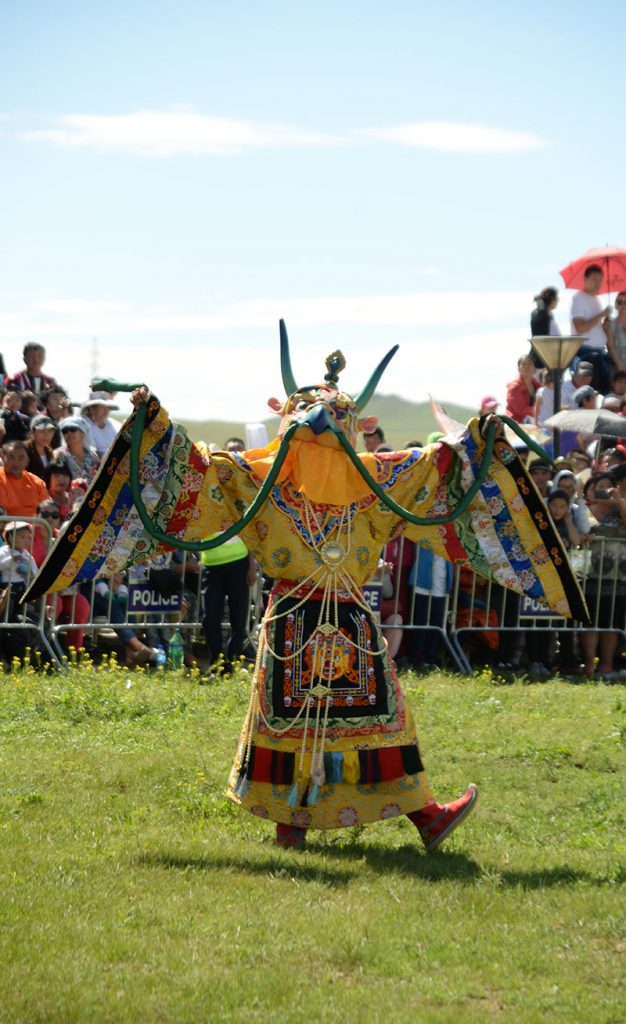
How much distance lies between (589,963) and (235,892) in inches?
62.8

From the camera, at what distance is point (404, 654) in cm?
1273

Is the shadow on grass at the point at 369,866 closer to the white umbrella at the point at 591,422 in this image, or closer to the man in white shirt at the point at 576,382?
the white umbrella at the point at 591,422

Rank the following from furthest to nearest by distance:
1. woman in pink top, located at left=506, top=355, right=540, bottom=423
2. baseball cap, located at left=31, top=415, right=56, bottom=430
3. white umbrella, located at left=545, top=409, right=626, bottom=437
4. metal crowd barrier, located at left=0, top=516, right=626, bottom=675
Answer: woman in pink top, located at left=506, top=355, right=540, bottom=423
white umbrella, located at left=545, top=409, right=626, bottom=437
baseball cap, located at left=31, top=415, right=56, bottom=430
metal crowd barrier, located at left=0, top=516, right=626, bottom=675

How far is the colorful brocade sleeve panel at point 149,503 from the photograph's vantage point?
728 cm

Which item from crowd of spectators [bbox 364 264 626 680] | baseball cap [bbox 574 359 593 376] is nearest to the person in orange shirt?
crowd of spectators [bbox 364 264 626 680]

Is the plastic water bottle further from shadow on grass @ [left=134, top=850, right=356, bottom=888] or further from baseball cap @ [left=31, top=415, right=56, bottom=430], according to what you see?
shadow on grass @ [left=134, top=850, right=356, bottom=888]

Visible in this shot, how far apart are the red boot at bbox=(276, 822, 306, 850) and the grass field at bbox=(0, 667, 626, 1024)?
2.9 inches

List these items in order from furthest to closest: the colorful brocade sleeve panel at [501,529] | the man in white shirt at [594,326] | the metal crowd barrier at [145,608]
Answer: the man in white shirt at [594,326], the metal crowd barrier at [145,608], the colorful brocade sleeve panel at [501,529]

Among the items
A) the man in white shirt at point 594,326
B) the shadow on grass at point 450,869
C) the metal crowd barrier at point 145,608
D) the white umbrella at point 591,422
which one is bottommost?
the shadow on grass at point 450,869

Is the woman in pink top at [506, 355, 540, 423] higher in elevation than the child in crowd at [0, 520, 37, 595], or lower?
higher

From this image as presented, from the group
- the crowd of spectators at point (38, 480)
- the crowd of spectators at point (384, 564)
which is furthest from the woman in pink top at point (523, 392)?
the crowd of spectators at point (38, 480)

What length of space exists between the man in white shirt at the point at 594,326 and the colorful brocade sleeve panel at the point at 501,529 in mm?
9282

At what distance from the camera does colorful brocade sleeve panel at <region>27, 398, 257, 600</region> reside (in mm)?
7281

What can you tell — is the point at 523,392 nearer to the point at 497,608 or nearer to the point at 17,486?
the point at 497,608
